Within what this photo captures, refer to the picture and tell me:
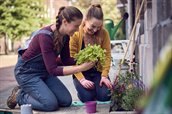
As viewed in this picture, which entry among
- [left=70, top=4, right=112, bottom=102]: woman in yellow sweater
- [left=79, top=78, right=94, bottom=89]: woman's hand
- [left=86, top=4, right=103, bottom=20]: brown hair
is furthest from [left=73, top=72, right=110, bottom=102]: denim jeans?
[left=86, top=4, right=103, bottom=20]: brown hair

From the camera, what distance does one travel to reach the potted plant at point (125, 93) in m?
3.40

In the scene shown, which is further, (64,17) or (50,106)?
(50,106)

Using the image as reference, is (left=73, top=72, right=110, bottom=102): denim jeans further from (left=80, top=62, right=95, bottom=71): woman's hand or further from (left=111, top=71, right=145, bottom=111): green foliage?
(left=80, top=62, right=95, bottom=71): woman's hand

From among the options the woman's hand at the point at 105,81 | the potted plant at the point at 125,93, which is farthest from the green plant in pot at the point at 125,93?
the woman's hand at the point at 105,81

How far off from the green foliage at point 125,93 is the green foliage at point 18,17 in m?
25.5

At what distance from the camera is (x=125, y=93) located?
3.48 m

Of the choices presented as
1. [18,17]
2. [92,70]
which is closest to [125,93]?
[92,70]

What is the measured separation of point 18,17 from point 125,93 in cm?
2671

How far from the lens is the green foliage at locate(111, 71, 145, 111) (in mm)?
3396

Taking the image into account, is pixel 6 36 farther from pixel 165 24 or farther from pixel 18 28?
pixel 165 24

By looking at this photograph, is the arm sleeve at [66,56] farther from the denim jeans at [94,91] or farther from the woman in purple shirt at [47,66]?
the denim jeans at [94,91]

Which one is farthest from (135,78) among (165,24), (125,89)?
(165,24)

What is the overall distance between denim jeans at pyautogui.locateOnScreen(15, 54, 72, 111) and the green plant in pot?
1.95 feet

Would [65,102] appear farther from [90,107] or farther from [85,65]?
[85,65]
